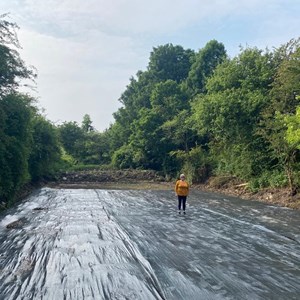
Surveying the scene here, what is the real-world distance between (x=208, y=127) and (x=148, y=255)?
16.8m

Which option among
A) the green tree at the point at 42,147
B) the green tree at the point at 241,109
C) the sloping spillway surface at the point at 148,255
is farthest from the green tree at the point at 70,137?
the sloping spillway surface at the point at 148,255

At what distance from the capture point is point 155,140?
3475 centimetres

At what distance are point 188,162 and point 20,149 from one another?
50.5 feet

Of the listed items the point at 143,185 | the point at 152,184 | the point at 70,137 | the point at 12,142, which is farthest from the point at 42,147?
the point at 70,137

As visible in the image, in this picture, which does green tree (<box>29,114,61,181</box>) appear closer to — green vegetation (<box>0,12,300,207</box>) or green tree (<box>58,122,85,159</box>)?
green vegetation (<box>0,12,300,207</box>)

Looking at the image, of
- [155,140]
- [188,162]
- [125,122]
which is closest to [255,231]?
[188,162]

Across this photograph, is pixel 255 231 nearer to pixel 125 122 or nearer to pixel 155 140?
pixel 155 140

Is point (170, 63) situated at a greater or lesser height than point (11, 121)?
greater

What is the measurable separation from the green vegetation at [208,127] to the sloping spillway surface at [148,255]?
4.11 m

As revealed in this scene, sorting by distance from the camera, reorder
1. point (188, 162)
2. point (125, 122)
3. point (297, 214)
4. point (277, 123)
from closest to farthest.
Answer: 1. point (297, 214)
2. point (277, 123)
3. point (188, 162)
4. point (125, 122)

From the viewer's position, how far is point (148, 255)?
6824 millimetres

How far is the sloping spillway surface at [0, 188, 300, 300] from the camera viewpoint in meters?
5.03

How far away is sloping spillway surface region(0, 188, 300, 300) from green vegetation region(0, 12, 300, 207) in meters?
4.11

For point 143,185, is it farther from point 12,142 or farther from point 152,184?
point 12,142
